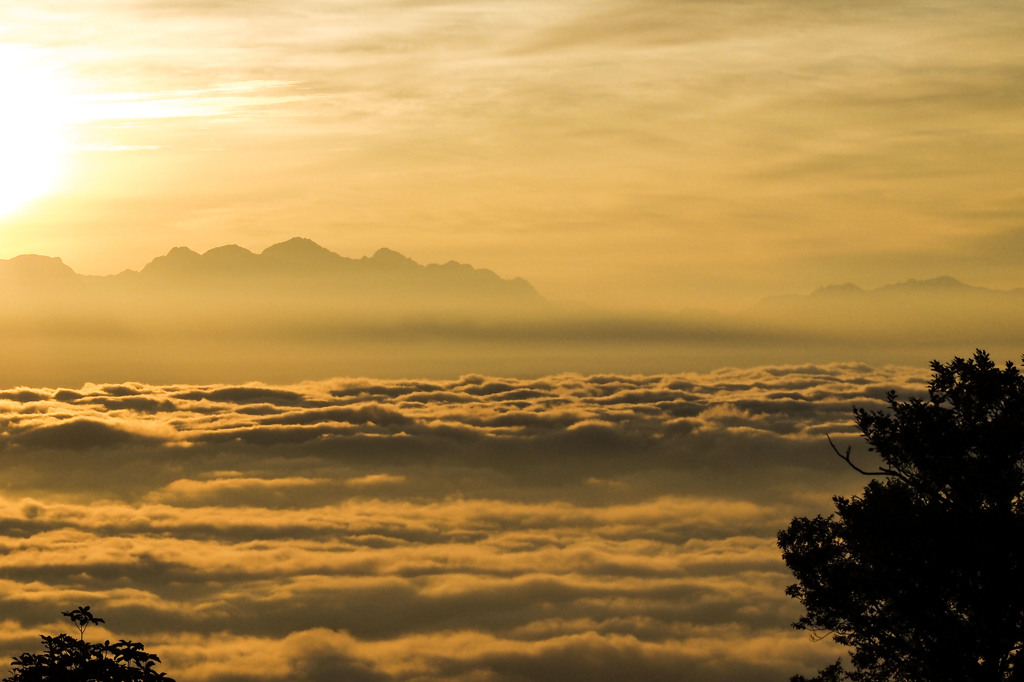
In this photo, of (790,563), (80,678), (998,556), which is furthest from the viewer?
(790,563)

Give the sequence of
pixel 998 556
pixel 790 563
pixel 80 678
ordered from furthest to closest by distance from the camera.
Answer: pixel 790 563
pixel 998 556
pixel 80 678

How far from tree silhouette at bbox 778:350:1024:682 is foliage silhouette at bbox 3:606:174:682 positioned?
50.6 ft

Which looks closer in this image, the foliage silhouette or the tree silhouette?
the foliage silhouette

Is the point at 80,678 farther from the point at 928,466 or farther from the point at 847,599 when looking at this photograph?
the point at 928,466

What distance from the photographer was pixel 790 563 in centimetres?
2602

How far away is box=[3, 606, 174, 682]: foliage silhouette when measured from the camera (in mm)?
17969

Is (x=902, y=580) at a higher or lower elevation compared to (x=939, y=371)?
lower

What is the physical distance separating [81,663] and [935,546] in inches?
681

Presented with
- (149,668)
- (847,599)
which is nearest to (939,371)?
(847,599)

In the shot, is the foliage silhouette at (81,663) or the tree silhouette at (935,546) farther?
the tree silhouette at (935,546)

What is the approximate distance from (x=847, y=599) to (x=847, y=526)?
1.70m

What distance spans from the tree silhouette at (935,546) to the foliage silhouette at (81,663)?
15.4m

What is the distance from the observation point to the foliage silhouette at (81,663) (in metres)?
18.0

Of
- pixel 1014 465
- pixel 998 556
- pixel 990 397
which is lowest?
pixel 998 556
